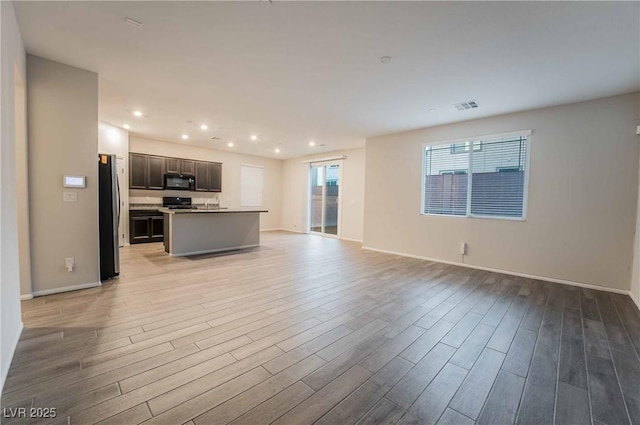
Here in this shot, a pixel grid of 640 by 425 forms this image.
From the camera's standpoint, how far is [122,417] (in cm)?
149

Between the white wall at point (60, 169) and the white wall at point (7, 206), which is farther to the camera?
the white wall at point (60, 169)

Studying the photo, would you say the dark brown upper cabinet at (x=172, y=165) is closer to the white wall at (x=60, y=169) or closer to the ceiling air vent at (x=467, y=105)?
the white wall at (x=60, y=169)

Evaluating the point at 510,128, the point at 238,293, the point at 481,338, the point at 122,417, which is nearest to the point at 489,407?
the point at 481,338

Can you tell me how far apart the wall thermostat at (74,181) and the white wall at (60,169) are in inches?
1.8

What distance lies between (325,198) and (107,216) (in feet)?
20.5

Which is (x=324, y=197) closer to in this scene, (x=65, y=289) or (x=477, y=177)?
(x=477, y=177)

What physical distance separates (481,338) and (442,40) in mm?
2907

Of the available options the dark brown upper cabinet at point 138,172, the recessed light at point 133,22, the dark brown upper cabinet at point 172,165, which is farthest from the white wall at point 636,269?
the dark brown upper cabinet at point 138,172

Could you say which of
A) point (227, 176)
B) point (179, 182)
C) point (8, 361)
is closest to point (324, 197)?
point (227, 176)

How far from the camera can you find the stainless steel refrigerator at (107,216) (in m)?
3.89

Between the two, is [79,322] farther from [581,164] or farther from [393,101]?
[581,164]

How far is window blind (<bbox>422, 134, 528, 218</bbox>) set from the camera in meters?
4.69

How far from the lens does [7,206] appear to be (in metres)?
2.04

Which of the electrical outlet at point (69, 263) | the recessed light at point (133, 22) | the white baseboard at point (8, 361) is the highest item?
the recessed light at point (133, 22)
